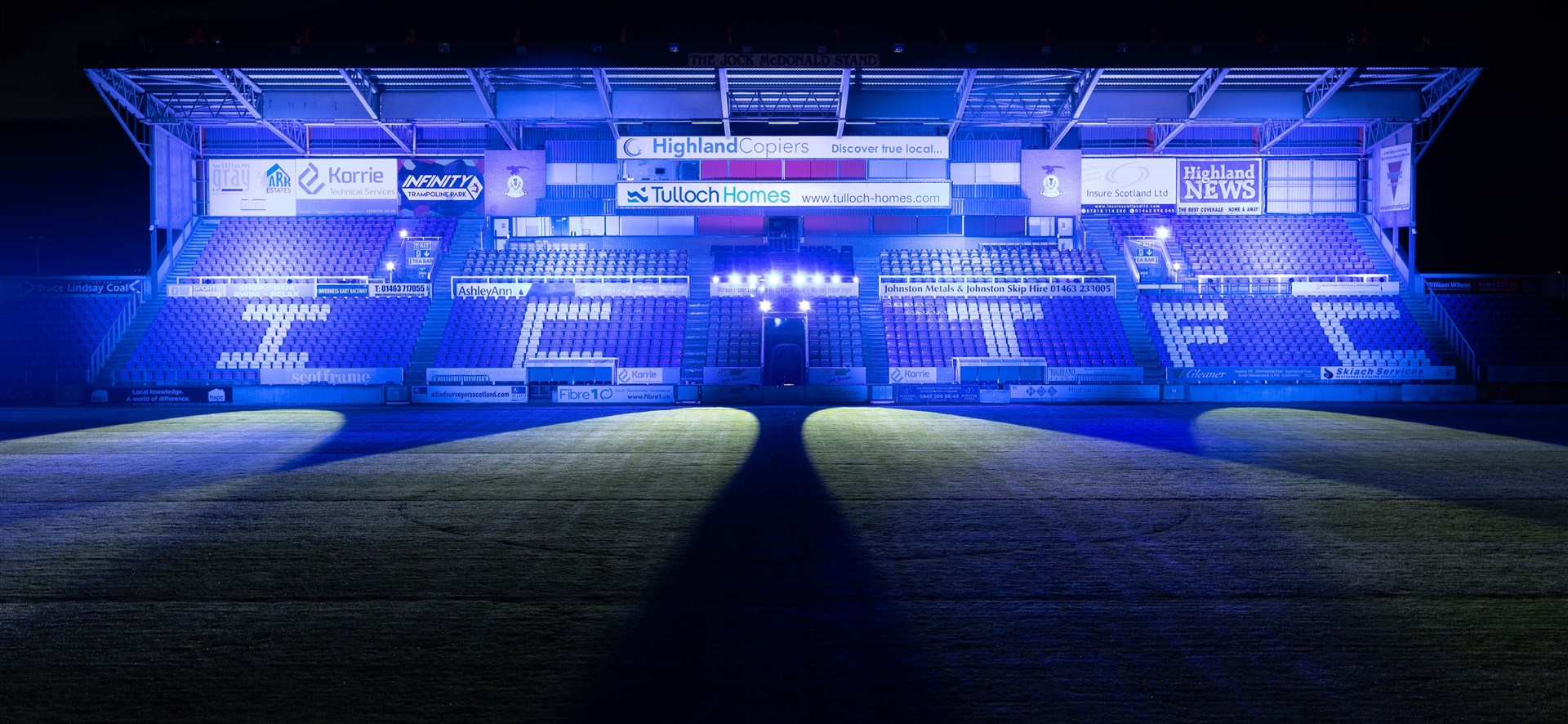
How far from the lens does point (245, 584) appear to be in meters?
8.55

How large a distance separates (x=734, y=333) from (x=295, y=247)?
1720cm

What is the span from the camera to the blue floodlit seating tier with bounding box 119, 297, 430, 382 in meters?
32.1

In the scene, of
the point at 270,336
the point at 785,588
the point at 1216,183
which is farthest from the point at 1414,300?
the point at 270,336

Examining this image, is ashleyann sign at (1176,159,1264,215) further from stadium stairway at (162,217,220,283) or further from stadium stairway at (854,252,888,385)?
stadium stairway at (162,217,220,283)

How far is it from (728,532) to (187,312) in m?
31.4

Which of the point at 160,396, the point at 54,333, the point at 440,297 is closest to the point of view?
the point at 160,396

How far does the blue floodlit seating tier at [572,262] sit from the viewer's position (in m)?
36.4

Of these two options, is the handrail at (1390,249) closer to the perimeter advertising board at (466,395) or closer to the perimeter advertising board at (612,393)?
the perimeter advertising board at (612,393)

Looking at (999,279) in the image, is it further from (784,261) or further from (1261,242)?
(1261,242)

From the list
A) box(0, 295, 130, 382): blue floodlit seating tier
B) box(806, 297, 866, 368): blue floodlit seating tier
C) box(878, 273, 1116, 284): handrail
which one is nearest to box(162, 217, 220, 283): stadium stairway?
box(0, 295, 130, 382): blue floodlit seating tier

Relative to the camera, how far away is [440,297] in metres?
35.8

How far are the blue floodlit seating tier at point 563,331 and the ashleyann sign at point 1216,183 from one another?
19.6 m

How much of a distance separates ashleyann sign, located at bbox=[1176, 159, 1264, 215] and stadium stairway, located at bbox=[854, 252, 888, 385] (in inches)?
478

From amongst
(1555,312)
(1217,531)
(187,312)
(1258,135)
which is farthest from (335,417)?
(1555,312)
